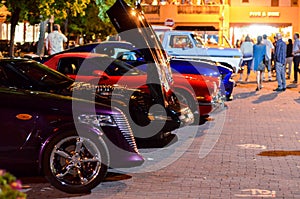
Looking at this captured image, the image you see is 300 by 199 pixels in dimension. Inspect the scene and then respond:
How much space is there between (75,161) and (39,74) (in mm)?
3223

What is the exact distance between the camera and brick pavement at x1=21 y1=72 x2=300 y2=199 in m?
8.21

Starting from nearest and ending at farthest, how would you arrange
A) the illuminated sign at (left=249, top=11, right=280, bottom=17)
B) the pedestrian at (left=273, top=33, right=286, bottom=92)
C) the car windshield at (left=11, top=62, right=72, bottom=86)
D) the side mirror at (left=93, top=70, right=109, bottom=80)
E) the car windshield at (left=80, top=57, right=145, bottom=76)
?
the car windshield at (left=11, top=62, right=72, bottom=86)
the side mirror at (left=93, top=70, right=109, bottom=80)
the car windshield at (left=80, top=57, right=145, bottom=76)
the pedestrian at (left=273, top=33, right=286, bottom=92)
the illuminated sign at (left=249, top=11, right=280, bottom=17)

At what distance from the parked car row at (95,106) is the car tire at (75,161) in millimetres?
11

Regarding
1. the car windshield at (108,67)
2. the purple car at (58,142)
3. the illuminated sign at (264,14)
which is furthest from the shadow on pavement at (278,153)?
the illuminated sign at (264,14)

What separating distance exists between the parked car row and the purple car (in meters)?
0.01

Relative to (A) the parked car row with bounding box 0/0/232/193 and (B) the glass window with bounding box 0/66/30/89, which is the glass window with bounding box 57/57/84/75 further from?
(B) the glass window with bounding box 0/66/30/89

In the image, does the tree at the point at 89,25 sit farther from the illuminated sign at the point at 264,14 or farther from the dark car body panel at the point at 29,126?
the dark car body panel at the point at 29,126

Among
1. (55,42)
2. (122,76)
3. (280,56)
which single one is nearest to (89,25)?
(280,56)

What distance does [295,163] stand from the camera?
10.3 metres

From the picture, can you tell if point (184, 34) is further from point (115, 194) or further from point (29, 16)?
point (115, 194)

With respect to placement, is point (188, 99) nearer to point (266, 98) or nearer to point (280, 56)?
point (266, 98)

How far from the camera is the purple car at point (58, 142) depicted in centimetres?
788

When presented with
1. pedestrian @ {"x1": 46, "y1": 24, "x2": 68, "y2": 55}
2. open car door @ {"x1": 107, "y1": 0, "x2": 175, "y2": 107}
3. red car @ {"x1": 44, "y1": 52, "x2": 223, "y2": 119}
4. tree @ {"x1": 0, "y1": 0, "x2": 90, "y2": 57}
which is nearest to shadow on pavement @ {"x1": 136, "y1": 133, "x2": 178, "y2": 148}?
open car door @ {"x1": 107, "y1": 0, "x2": 175, "y2": 107}

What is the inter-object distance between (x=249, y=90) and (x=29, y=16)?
7689 millimetres
